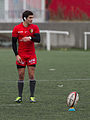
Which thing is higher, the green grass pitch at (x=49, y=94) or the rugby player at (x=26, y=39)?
the rugby player at (x=26, y=39)

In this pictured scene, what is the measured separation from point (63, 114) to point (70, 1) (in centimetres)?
2833

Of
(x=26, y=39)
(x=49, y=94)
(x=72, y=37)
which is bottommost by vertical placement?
(x=72, y=37)

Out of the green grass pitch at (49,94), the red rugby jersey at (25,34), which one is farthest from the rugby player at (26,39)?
the green grass pitch at (49,94)

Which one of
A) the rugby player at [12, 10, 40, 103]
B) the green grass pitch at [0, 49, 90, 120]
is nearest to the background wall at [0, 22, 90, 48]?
the green grass pitch at [0, 49, 90, 120]

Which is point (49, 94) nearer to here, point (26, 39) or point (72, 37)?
point (26, 39)

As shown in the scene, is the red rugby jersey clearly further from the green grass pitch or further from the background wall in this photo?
the background wall

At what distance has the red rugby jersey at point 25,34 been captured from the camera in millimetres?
8328

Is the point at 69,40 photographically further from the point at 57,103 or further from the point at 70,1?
the point at 57,103

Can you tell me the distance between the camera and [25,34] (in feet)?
27.3

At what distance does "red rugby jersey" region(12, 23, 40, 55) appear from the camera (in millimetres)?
8328

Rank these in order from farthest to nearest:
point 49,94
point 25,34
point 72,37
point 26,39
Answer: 1. point 72,37
2. point 49,94
3. point 25,34
4. point 26,39

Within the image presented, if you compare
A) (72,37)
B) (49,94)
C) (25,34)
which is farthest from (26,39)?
(72,37)

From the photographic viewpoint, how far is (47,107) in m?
7.91

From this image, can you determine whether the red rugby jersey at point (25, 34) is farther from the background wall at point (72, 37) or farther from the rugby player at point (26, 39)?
the background wall at point (72, 37)
